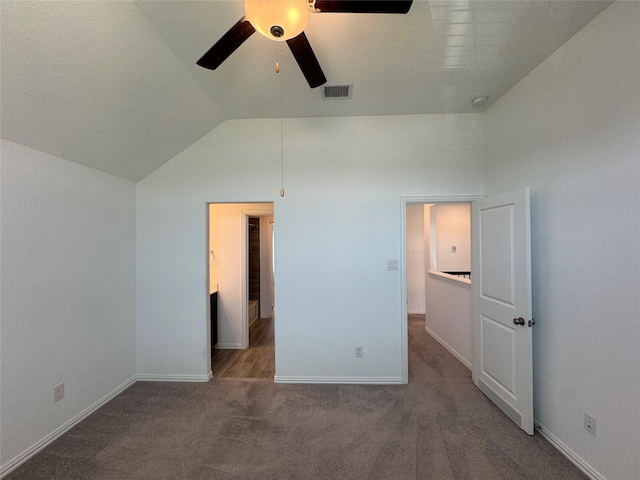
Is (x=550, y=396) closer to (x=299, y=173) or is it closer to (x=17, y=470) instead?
(x=299, y=173)

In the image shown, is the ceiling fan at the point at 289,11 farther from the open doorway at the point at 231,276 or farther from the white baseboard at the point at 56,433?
the white baseboard at the point at 56,433

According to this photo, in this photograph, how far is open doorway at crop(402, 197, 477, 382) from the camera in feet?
9.93

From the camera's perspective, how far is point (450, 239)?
4.44 meters

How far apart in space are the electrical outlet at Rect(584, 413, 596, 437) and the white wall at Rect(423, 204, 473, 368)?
1.30 metres

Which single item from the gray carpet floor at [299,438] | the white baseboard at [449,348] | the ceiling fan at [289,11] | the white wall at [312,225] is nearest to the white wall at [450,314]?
the white baseboard at [449,348]

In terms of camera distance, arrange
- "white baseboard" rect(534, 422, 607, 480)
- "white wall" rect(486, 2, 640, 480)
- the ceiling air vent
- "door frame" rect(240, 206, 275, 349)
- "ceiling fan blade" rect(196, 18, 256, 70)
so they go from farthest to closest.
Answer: "door frame" rect(240, 206, 275, 349), the ceiling air vent, "white baseboard" rect(534, 422, 607, 480), "white wall" rect(486, 2, 640, 480), "ceiling fan blade" rect(196, 18, 256, 70)

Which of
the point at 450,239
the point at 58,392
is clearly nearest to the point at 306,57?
the point at 58,392

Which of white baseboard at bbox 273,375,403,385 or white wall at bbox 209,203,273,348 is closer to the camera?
white baseboard at bbox 273,375,403,385

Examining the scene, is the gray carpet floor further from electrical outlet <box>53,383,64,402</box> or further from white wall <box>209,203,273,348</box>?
white wall <box>209,203,273,348</box>

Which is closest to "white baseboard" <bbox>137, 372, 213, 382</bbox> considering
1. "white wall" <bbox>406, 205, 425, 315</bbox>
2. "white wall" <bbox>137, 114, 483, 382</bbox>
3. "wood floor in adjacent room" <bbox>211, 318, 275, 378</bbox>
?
"white wall" <bbox>137, 114, 483, 382</bbox>

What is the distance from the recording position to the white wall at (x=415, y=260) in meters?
5.50

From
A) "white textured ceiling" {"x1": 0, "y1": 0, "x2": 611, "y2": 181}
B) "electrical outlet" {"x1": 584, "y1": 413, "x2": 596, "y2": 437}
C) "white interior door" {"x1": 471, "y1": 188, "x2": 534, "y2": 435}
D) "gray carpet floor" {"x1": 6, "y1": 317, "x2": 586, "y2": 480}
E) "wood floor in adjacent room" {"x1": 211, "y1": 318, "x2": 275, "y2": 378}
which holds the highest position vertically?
"white textured ceiling" {"x1": 0, "y1": 0, "x2": 611, "y2": 181}

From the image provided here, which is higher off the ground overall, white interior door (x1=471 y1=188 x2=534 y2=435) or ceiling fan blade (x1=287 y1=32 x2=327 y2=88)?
ceiling fan blade (x1=287 y1=32 x2=327 y2=88)

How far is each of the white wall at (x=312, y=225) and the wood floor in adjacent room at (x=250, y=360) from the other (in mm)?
323
